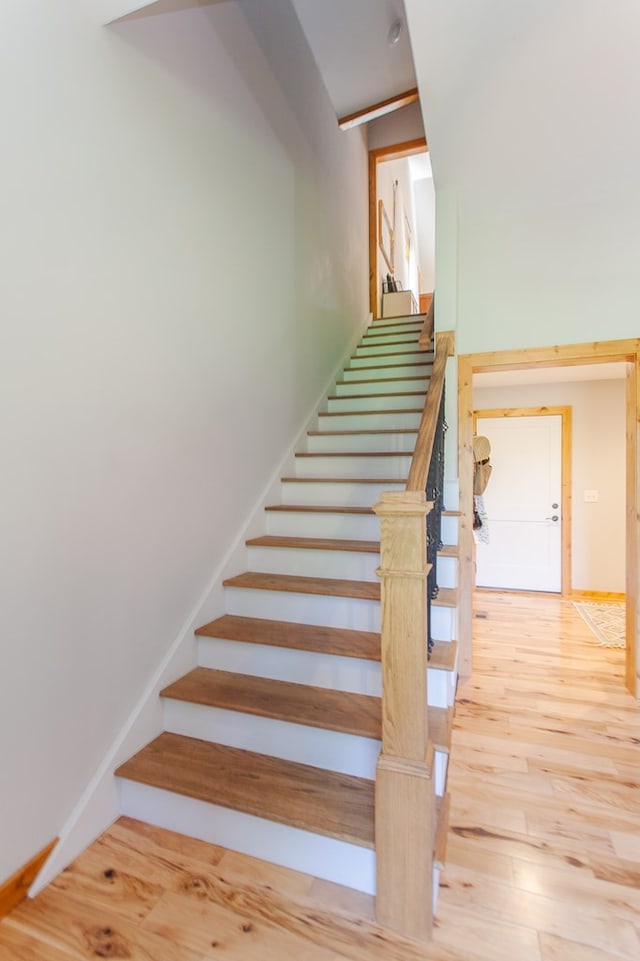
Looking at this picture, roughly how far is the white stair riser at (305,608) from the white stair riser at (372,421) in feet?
4.77

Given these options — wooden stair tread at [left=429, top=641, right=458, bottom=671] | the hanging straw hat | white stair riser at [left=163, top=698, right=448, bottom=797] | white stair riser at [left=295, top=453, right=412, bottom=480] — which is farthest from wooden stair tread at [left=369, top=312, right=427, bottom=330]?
white stair riser at [left=163, top=698, right=448, bottom=797]

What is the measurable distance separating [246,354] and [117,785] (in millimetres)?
1953

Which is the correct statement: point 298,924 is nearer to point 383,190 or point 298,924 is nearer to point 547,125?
point 547,125

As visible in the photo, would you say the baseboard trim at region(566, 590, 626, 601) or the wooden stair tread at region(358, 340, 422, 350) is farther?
the baseboard trim at region(566, 590, 626, 601)

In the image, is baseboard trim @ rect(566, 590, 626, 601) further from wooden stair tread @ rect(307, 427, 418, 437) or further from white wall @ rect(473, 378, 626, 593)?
wooden stair tread @ rect(307, 427, 418, 437)

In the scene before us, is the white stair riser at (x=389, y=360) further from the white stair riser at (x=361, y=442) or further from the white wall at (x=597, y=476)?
the white wall at (x=597, y=476)

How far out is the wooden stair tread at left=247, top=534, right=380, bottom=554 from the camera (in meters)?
2.22

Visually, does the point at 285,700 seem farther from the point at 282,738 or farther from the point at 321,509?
the point at 321,509

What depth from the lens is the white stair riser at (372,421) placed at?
3.13 m

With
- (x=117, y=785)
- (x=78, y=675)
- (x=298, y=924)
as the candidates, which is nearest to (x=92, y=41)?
(x=78, y=675)

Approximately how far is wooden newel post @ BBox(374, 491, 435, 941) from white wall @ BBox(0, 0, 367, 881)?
3.11ft

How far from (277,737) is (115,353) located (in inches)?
57.7

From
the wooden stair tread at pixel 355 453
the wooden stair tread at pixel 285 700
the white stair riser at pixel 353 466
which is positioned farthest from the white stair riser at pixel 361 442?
the wooden stair tread at pixel 285 700

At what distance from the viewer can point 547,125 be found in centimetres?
240
